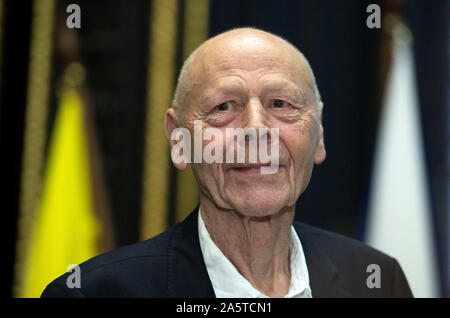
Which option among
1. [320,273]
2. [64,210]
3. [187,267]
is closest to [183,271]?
[187,267]

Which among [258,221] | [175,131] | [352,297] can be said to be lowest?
[352,297]

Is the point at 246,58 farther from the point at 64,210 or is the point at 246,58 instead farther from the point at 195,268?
the point at 64,210

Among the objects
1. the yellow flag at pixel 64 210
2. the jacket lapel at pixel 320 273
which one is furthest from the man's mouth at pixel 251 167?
the yellow flag at pixel 64 210

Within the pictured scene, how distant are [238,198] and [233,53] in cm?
35

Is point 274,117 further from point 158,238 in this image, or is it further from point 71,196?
point 71,196

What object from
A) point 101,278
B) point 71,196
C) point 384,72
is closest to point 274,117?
point 101,278

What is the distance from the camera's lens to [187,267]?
4.15ft

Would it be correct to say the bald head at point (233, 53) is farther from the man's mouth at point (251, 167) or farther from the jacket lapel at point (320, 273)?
the jacket lapel at point (320, 273)

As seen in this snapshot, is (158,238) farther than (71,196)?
No

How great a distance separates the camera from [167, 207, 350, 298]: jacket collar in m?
1.23

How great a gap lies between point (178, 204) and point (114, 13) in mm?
1056

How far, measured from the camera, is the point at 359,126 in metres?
2.80

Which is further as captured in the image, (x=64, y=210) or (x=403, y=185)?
(x=403, y=185)
